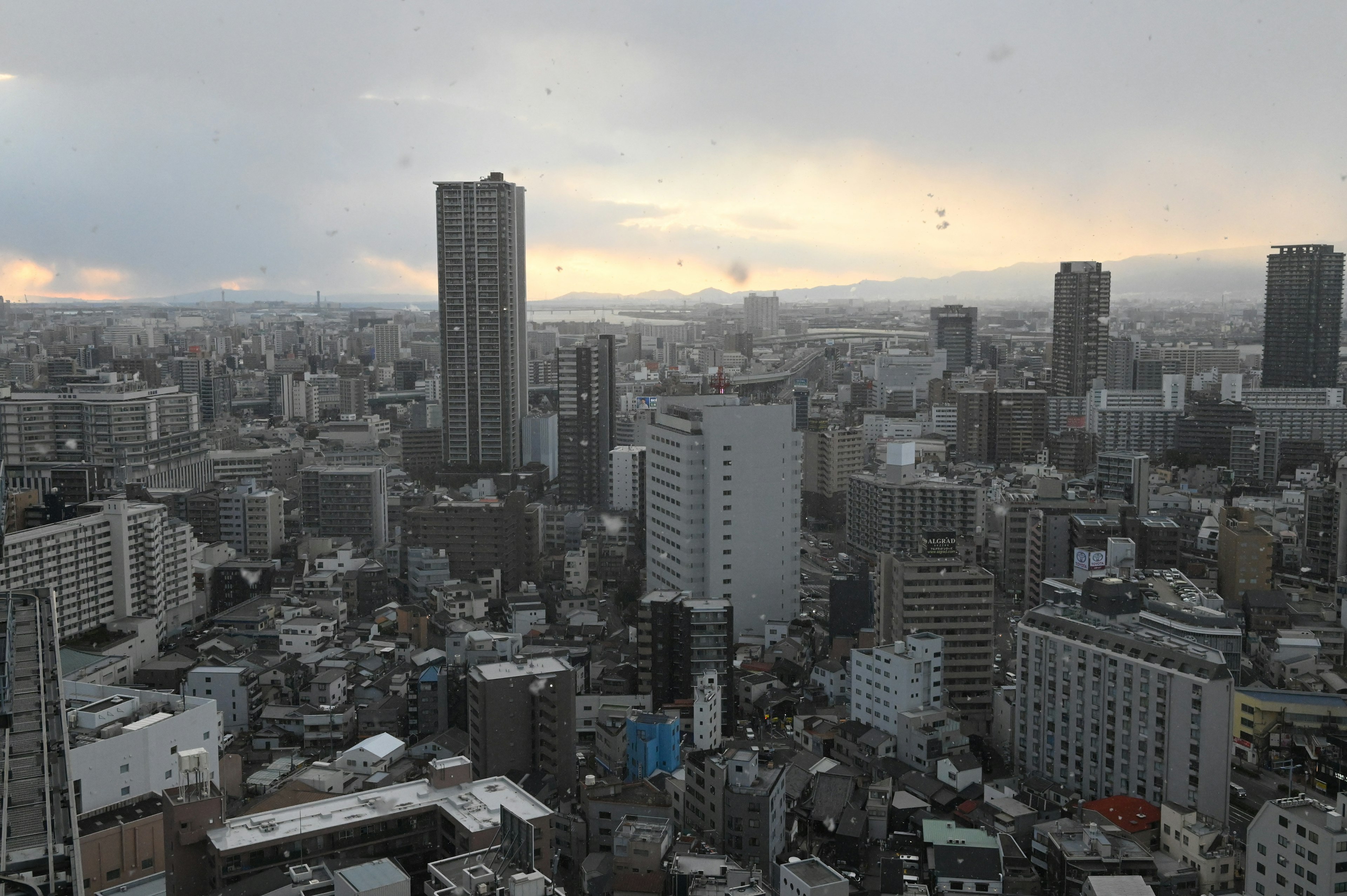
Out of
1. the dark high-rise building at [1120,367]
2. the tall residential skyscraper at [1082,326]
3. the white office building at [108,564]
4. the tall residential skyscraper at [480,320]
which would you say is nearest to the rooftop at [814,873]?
the white office building at [108,564]

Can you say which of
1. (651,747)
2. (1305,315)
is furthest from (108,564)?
(1305,315)

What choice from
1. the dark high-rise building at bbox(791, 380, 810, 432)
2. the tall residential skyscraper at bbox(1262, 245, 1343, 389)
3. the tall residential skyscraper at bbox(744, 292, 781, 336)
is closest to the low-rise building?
the dark high-rise building at bbox(791, 380, 810, 432)

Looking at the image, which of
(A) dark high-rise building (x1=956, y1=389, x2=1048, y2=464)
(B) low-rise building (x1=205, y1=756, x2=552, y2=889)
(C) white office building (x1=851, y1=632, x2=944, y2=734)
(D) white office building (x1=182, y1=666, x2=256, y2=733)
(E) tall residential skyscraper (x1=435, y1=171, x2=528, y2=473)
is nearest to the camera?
(B) low-rise building (x1=205, y1=756, x2=552, y2=889)

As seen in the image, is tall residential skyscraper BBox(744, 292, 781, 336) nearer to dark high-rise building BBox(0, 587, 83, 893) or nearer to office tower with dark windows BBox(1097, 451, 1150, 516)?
office tower with dark windows BBox(1097, 451, 1150, 516)

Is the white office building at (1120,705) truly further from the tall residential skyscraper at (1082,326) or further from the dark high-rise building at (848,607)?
the tall residential skyscraper at (1082,326)

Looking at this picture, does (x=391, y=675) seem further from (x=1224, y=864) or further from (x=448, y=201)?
(x=448, y=201)

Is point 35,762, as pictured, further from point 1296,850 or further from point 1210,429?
point 1210,429
